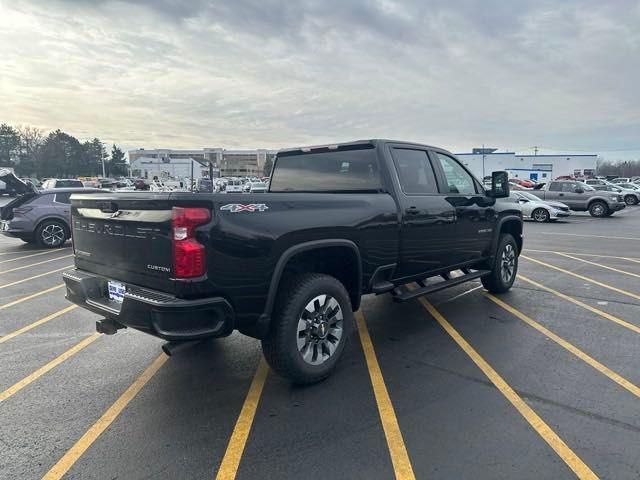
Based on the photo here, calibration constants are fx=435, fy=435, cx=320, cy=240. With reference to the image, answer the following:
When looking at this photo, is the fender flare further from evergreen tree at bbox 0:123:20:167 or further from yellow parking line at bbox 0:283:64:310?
evergreen tree at bbox 0:123:20:167

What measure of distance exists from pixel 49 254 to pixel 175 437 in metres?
9.48

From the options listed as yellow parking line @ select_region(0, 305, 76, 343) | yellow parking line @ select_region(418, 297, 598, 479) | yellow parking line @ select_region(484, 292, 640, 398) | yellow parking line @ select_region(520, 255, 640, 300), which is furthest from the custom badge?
yellow parking line @ select_region(520, 255, 640, 300)

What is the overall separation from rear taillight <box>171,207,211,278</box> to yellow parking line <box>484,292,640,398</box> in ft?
11.5

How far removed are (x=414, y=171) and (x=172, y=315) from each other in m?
3.07

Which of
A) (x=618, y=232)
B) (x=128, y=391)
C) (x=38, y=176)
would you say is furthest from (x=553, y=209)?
(x=38, y=176)

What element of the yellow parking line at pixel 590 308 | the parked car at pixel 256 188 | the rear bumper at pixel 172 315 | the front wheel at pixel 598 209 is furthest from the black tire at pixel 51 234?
the front wheel at pixel 598 209

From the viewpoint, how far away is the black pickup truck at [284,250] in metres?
2.93

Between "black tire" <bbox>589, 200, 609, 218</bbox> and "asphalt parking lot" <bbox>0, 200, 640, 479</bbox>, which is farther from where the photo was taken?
"black tire" <bbox>589, 200, 609, 218</bbox>

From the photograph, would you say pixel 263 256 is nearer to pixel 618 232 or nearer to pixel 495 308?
pixel 495 308

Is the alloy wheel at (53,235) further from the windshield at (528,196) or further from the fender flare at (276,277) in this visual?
the windshield at (528,196)

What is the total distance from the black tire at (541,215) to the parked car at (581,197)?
290 centimetres

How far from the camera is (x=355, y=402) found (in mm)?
3342

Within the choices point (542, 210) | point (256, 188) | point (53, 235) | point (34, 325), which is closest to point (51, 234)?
point (53, 235)

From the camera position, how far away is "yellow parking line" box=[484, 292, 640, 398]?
3578 mm
